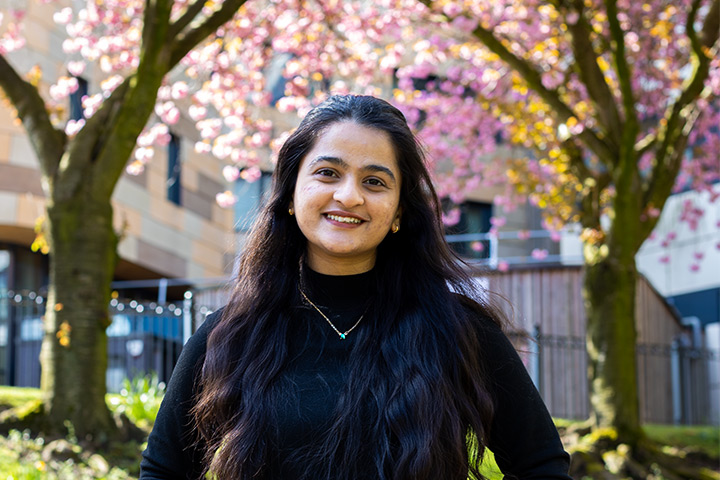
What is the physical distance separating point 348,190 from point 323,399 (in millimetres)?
551

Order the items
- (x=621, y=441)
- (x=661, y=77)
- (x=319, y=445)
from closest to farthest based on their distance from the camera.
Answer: (x=319, y=445) < (x=621, y=441) < (x=661, y=77)

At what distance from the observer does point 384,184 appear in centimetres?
260

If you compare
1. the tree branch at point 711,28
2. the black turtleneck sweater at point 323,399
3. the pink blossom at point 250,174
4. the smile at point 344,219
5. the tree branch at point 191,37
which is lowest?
the black turtleneck sweater at point 323,399

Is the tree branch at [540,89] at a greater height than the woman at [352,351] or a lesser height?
greater

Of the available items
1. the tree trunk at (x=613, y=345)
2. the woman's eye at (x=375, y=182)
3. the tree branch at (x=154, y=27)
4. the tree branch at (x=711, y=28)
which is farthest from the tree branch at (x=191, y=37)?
the tree branch at (x=711, y=28)

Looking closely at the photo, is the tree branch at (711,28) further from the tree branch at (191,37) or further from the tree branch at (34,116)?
the tree branch at (34,116)

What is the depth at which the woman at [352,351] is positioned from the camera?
2383 millimetres

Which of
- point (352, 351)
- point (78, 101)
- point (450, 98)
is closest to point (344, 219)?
point (352, 351)

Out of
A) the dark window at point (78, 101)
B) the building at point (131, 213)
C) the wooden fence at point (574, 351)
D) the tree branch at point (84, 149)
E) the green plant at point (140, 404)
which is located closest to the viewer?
the tree branch at point (84, 149)

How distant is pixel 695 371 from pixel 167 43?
1161 centimetres

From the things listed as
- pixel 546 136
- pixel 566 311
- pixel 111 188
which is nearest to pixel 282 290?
pixel 111 188

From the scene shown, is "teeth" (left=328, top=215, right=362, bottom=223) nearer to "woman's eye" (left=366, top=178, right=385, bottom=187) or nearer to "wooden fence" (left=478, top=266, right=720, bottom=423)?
"woman's eye" (left=366, top=178, right=385, bottom=187)

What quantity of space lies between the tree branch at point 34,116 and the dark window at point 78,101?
9197 millimetres

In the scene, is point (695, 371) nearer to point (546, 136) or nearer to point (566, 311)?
point (566, 311)
